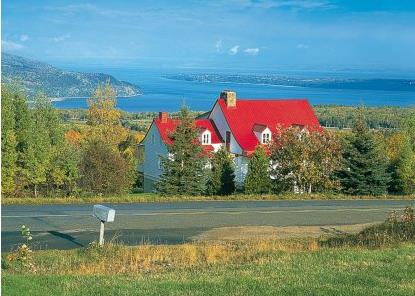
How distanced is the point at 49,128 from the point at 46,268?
28.8 metres

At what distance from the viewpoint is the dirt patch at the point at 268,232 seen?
13984mm

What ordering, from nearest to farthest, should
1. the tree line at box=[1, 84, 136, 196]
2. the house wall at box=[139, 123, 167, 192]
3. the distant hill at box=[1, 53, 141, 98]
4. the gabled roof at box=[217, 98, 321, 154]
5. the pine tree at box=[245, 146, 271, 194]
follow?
the tree line at box=[1, 84, 136, 196] < the pine tree at box=[245, 146, 271, 194] < the distant hill at box=[1, 53, 141, 98] < the gabled roof at box=[217, 98, 321, 154] < the house wall at box=[139, 123, 167, 192]

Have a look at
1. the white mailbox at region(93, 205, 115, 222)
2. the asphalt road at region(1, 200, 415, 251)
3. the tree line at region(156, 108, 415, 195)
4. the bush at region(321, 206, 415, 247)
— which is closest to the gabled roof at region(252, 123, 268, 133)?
the tree line at region(156, 108, 415, 195)

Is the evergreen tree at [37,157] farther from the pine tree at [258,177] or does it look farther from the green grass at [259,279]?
the green grass at [259,279]

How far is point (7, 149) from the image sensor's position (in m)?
29.0

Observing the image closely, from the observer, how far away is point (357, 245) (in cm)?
1116

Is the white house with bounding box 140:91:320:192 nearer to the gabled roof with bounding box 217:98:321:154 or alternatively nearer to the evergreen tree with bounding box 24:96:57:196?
the gabled roof with bounding box 217:98:321:154

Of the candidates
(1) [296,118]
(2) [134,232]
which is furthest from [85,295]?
(1) [296,118]

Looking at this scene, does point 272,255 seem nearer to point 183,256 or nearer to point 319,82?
point 183,256

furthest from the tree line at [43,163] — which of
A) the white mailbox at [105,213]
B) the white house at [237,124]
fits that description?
the white mailbox at [105,213]

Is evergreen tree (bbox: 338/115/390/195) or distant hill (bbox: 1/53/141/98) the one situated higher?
distant hill (bbox: 1/53/141/98)

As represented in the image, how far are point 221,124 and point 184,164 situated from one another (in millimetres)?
17493

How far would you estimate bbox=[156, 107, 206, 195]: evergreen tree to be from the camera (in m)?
30.0

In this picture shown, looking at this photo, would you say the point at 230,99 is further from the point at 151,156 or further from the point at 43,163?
the point at 43,163
